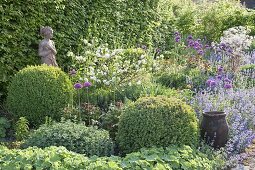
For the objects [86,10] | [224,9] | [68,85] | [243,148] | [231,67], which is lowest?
[243,148]

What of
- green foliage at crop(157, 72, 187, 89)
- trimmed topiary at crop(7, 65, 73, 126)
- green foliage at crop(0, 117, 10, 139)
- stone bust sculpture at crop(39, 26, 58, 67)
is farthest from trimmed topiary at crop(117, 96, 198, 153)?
green foliage at crop(157, 72, 187, 89)

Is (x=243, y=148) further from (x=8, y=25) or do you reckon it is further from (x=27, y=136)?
(x=8, y=25)

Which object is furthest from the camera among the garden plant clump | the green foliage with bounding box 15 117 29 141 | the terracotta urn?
the green foliage with bounding box 15 117 29 141

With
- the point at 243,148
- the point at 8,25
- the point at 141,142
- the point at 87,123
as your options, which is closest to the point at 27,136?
the point at 87,123

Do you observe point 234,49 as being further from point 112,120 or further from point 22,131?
point 22,131

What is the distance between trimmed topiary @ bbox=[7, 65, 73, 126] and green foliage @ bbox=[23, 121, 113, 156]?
1.03 m

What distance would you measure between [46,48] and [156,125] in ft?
9.50

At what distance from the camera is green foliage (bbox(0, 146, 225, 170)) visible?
405 centimetres

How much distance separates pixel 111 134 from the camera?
564cm

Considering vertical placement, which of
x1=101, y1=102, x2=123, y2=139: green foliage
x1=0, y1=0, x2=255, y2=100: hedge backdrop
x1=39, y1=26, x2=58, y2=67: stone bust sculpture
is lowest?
x1=101, y1=102, x2=123, y2=139: green foliage

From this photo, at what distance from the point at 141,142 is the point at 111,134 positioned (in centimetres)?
90

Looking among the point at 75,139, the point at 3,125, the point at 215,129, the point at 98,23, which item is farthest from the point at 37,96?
the point at 98,23

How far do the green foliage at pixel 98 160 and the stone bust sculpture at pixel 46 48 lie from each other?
2713 millimetres

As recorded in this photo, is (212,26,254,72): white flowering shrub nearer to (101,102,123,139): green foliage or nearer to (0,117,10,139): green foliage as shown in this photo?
(101,102,123,139): green foliage
